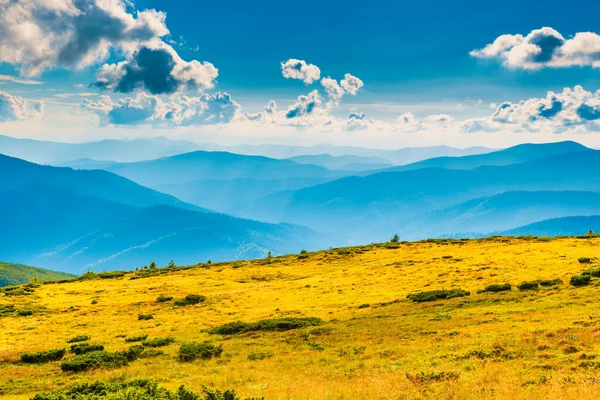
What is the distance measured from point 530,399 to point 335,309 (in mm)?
27175

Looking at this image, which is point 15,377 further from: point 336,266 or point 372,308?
point 336,266

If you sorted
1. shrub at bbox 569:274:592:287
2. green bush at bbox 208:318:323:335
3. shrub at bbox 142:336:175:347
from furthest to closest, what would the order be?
shrub at bbox 569:274:592:287
green bush at bbox 208:318:323:335
shrub at bbox 142:336:175:347

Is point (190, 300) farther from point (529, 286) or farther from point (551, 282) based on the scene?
point (551, 282)

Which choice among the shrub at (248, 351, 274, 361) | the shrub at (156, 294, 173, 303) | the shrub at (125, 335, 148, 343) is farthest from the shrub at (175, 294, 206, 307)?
the shrub at (248, 351, 274, 361)

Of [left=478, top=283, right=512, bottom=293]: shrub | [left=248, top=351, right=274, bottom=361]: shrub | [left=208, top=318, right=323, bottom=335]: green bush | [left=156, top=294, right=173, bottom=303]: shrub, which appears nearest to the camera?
[left=248, top=351, right=274, bottom=361]: shrub

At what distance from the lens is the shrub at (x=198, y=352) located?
28.4 meters

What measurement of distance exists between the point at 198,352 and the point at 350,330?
10915 mm

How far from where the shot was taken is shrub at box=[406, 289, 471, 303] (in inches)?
1561

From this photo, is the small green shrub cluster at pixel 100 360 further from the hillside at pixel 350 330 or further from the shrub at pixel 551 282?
the shrub at pixel 551 282

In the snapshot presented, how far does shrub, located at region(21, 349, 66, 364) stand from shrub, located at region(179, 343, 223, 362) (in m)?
9.32

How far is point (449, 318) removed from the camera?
3144 centimetres

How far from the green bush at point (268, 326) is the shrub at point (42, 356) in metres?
11.1

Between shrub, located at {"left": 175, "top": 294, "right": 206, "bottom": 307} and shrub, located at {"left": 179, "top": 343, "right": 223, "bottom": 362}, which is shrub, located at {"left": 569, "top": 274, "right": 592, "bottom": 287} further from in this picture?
shrub, located at {"left": 175, "top": 294, "right": 206, "bottom": 307}

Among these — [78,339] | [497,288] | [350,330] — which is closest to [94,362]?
[78,339]
